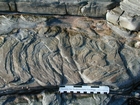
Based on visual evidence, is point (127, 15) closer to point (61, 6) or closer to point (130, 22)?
point (130, 22)

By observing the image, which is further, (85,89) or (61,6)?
(61,6)

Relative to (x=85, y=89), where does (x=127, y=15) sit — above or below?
above

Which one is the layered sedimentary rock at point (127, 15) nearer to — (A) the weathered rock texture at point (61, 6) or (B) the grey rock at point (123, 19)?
(B) the grey rock at point (123, 19)

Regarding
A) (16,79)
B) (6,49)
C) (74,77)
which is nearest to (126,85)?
(74,77)

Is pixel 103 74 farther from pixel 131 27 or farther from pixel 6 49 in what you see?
pixel 6 49

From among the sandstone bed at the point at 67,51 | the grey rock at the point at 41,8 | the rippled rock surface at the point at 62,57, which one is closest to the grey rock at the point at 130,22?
the sandstone bed at the point at 67,51

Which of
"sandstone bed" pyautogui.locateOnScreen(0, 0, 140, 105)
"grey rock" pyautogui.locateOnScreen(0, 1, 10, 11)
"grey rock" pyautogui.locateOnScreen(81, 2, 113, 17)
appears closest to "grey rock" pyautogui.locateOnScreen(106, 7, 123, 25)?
"sandstone bed" pyautogui.locateOnScreen(0, 0, 140, 105)

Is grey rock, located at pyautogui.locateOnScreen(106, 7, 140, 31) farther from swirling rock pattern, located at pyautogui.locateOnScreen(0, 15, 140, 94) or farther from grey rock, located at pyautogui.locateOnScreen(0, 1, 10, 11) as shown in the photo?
grey rock, located at pyautogui.locateOnScreen(0, 1, 10, 11)

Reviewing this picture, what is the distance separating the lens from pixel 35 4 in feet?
12.3

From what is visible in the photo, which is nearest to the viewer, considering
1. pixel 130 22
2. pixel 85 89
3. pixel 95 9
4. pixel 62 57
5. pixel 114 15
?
pixel 85 89

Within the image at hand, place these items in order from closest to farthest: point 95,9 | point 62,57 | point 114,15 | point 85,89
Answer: point 85,89 → point 62,57 → point 114,15 → point 95,9

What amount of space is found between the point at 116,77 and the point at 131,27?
2.58ft

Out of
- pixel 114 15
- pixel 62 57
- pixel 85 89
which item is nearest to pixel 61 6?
pixel 114 15

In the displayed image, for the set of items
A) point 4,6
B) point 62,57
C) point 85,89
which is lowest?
point 85,89
